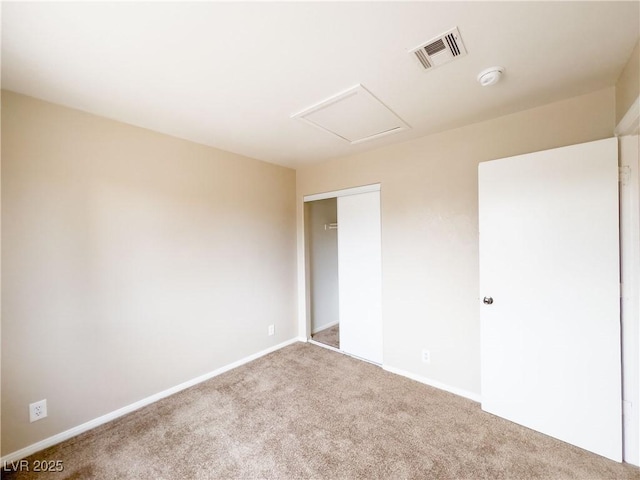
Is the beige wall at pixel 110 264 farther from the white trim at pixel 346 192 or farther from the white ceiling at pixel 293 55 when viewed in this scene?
the white trim at pixel 346 192

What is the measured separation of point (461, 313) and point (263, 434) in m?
1.91

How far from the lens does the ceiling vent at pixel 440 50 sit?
1286 mm


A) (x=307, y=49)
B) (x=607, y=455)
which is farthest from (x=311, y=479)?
(x=307, y=49)

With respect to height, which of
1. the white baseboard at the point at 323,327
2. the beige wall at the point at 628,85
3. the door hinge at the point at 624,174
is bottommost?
the white baseboard at the point at 323,327

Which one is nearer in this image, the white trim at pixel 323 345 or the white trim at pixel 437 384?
the white trim at pixel 437 384

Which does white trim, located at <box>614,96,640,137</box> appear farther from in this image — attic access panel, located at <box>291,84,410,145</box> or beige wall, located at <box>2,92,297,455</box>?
beige wall, located at <box>2,92,297,455</box>

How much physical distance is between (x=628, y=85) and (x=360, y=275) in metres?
2.54

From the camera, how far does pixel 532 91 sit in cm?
176

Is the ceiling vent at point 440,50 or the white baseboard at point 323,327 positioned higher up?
the ceiling vent at point 440,50

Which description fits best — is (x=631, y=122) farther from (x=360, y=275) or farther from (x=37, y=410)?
(x=37, y=410)

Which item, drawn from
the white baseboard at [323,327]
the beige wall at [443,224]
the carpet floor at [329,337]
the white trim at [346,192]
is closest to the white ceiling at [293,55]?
the beige wall at [443,224]

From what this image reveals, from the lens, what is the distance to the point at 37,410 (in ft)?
5.75

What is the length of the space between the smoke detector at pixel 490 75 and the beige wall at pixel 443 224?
2.22ft

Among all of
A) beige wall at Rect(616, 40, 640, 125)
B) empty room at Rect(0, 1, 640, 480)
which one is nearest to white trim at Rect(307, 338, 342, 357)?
empty room at Rect(0, 1, 640, 480)
